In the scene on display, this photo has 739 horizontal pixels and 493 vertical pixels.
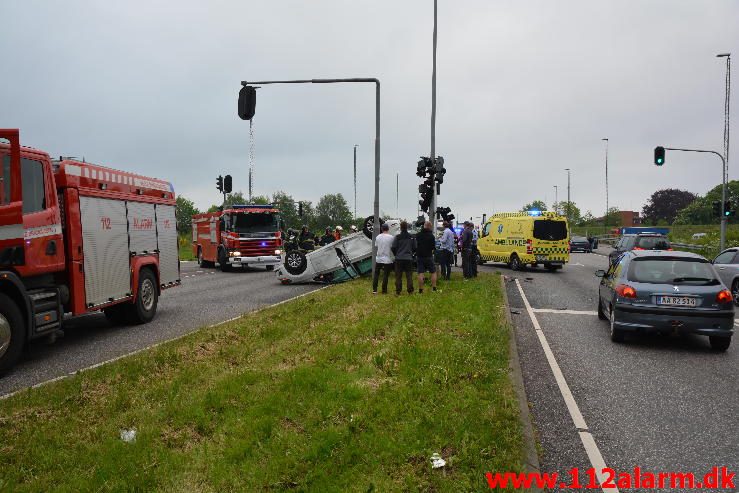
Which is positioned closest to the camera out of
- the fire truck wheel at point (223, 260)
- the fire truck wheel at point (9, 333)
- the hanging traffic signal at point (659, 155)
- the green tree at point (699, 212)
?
the fire truck wheel at point (9, 333)

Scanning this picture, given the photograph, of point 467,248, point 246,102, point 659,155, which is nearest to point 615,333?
point 467,248

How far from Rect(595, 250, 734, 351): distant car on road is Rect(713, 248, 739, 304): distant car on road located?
636 centimetres

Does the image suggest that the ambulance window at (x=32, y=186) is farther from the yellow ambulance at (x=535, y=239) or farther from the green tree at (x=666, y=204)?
the green tree at (x=666, y=204)

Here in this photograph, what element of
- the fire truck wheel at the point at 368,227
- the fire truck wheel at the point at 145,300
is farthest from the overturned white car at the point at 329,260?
the fire truck wheel at the point at 145,300

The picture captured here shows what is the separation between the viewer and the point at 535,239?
2281 cm

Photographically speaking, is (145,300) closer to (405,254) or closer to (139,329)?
(139,329)

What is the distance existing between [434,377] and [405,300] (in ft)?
20.7

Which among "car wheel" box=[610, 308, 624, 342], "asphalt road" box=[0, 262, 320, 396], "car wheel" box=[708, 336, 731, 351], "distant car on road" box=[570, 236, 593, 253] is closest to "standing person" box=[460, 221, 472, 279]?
"asphalt road" box=[0, 262, 320, 396]

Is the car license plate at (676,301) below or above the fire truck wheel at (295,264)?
above

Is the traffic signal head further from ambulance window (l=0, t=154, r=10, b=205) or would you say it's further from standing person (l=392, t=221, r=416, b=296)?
ambulance window (l=0, t=154, r=10, b=205)

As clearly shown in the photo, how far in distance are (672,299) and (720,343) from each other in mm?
983

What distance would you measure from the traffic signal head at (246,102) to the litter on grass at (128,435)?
9.96m

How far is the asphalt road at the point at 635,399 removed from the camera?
436 cm

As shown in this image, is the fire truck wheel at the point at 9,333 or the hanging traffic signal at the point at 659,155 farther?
the hanging traffic signal at the point at 659,155
